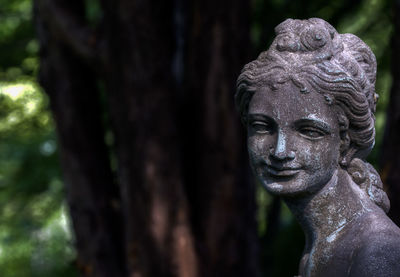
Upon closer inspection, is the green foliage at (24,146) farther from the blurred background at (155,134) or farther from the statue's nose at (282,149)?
the statue's nose at (282,149)

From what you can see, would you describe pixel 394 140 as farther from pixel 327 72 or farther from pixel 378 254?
pixel 378 254

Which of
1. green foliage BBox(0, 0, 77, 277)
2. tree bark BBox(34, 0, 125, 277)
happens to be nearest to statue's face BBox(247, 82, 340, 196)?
tree bark BBox(34, 0, 125, 277)

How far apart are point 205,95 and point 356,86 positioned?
14.2ft

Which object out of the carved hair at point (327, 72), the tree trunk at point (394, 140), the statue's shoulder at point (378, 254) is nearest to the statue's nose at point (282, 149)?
the carved hair at point (327, 72)

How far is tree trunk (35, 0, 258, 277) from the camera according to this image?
23.2 ft

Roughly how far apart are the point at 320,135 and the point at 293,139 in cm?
11

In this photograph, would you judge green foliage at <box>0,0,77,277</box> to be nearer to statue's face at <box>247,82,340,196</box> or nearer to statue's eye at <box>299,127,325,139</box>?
statue's face at <box>247,82,340,196</box>

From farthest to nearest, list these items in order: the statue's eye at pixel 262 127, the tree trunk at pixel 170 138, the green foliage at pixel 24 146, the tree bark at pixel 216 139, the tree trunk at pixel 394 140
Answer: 1. the green foliage at pixel 24 146
2. the tree bark at pixel 216 139
3. the tree trunk at pixel 170 138
4. the tree trunk at pixel 394 140
5. the statue's eye at pixel 262 127

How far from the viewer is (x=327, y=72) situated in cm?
293

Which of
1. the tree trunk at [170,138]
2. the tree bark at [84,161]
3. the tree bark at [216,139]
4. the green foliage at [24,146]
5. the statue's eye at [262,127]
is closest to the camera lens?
the statue's eye at [262,127]

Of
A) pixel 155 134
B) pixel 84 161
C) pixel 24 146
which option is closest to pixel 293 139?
pixel 155 134

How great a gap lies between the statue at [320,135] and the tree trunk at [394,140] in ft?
9.21

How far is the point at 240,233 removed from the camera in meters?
7.39

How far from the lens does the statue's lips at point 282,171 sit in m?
3.01
